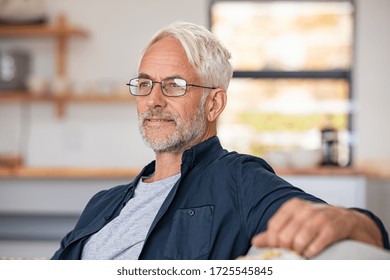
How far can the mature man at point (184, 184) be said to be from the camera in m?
0.92

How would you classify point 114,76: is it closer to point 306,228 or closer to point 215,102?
point 215,102

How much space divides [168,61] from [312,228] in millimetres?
427

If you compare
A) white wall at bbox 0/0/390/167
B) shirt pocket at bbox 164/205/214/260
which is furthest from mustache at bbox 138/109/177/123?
white wall at bbox 0/0/390/167

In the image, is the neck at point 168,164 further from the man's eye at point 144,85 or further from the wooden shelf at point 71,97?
the wooden shelf at point 71,97

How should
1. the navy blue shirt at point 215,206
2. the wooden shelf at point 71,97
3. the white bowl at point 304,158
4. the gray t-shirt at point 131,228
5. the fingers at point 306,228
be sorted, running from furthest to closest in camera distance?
1. the wooden shelf at point 71,97
2. the white bowl at point 304,158
3. the gray t-shirt at point 131,228
4. the navy blue shirt at point 215,206
5. the fingers at point 306,228

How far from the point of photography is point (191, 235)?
36.7 inches

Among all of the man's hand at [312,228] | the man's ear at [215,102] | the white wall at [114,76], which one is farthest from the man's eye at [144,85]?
the white wall at [114,76]

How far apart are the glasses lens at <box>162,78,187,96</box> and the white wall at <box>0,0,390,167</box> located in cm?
206

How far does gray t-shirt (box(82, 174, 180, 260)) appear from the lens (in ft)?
3.28

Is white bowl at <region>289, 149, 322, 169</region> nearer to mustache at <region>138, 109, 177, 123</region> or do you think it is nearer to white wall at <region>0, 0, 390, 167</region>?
white wall at <region>0, 0, 390, 167</region>

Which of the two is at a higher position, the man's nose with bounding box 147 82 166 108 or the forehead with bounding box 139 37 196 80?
the forehead with bounding box 139 37 196 80

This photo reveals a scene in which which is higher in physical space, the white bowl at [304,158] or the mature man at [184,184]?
the mature man at [184,184]

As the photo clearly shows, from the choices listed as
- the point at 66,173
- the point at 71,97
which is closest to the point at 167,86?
the point at 66,173

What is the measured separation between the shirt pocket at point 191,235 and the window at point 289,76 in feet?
7.03
